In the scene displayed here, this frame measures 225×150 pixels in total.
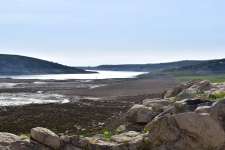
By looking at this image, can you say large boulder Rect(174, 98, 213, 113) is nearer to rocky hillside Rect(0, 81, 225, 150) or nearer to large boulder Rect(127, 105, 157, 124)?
Answer: rocky hillside Rect(0, 81, 225, 150)

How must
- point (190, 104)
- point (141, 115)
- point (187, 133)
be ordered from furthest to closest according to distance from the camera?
point (141, 115), point (190, 104), point (187, 133)

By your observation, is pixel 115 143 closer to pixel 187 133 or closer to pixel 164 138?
pixel 164 138

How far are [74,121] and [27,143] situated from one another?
16472mm

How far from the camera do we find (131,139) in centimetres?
1716

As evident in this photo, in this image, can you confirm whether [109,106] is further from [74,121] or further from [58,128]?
[58,128]

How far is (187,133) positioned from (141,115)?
159 inches

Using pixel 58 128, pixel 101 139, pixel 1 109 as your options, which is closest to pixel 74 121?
pixel 58 128

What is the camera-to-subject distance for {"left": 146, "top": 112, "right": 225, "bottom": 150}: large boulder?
53.5 ft

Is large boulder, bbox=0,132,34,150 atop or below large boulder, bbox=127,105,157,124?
below

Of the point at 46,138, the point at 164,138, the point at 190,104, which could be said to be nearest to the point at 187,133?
the point at 164,138

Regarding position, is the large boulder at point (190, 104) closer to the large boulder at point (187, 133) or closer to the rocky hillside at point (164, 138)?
the rocky hillside at point (164, 138)

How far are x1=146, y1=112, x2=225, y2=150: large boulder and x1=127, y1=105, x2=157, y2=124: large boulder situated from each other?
10.9ft

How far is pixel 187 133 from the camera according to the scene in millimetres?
16453

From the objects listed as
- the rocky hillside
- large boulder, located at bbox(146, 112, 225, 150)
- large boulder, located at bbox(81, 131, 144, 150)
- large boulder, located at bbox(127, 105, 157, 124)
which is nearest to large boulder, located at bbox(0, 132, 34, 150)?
the rocky hillside
